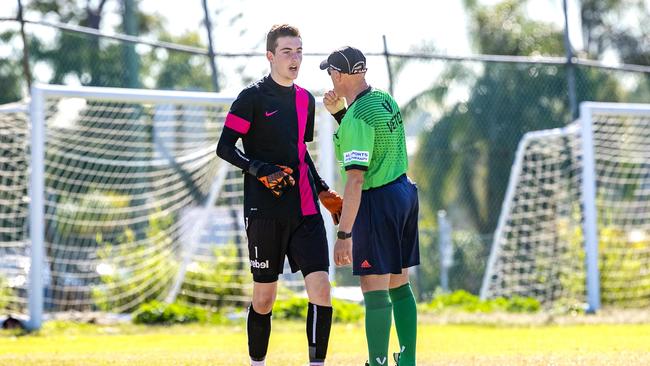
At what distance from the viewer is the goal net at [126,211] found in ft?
45.1

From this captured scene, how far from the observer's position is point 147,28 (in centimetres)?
3906

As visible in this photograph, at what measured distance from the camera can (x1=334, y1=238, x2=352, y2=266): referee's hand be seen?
6508 mm

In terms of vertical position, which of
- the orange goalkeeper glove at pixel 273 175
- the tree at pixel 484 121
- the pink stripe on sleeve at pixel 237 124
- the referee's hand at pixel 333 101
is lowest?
the orange goalkeeper glove at pixel 273 175

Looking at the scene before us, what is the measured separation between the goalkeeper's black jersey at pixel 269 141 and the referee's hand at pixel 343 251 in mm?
441

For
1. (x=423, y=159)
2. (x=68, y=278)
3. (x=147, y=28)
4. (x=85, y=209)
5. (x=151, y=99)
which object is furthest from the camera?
(x=147, y=28)

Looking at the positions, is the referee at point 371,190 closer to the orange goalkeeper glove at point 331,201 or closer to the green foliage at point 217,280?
the orange goalkeeper glove at point 331,201

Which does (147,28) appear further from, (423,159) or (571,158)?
(571,158)

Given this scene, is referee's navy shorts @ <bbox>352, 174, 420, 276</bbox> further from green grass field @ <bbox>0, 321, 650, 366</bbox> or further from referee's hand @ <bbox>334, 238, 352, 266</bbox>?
green grass field @ <bbox>0, 321, 650, 366</bbox>

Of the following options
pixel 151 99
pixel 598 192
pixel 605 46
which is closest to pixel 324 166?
pixel 151 99

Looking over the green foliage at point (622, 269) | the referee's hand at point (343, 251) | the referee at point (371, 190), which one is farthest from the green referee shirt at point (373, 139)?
the green foliage at point (622, 269)

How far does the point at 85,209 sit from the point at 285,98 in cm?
897

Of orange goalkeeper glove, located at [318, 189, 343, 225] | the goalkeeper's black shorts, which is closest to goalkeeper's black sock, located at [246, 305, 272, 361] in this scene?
the goalkeeper's black shorts

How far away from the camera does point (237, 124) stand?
686 centimetres

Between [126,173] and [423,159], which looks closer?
[126,173]
